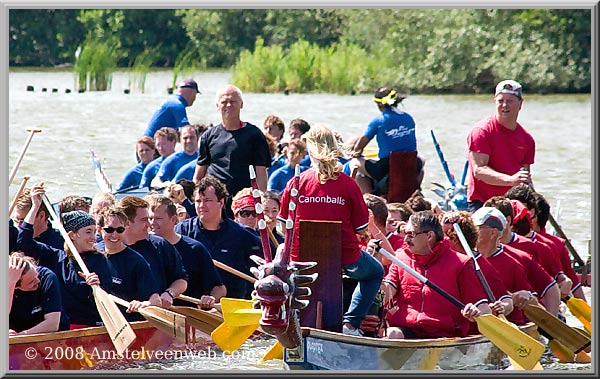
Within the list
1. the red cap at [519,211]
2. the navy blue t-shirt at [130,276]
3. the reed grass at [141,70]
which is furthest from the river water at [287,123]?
the navy blue t-shirt at [130,276]

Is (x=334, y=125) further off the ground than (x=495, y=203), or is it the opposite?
(x=495, y=203)

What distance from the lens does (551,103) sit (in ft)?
95.9

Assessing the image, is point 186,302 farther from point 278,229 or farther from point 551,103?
point 551,103

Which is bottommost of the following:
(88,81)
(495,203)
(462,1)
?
(88,81)

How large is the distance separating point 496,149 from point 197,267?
2.47 metres

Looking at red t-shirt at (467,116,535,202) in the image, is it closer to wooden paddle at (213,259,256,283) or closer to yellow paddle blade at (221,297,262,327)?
wooden paddle at (213,259,256,283)

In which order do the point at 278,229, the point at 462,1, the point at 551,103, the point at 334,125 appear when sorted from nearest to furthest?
the point at 462,1 → the point at 278,229 → the point at 334,125 → the point at 551,103

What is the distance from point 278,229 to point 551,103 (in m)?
21.7

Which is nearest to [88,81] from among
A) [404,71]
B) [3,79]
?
[404,71]

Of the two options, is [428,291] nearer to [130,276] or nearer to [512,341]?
[512,341]

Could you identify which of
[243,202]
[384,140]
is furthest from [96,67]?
[243,202]

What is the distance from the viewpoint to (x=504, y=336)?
670 cm

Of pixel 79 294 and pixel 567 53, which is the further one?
pixel 567 53

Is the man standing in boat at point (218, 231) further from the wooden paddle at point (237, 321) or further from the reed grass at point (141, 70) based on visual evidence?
the reed grass at point (141, 70)
